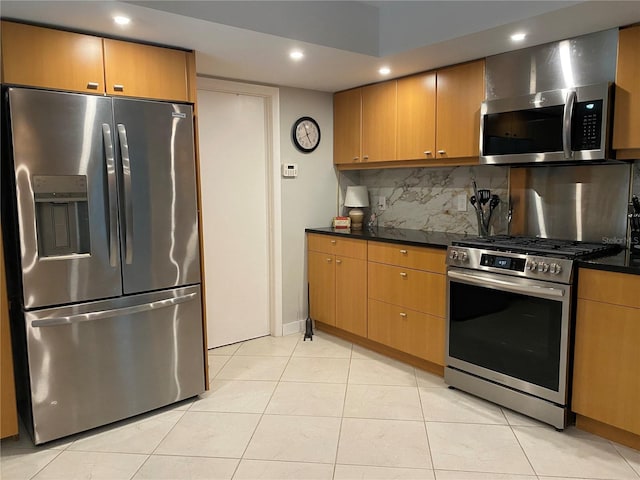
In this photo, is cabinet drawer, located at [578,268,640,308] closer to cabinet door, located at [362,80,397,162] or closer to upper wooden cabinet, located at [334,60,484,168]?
upper wooden cabinet, located at [334,60,484,168]

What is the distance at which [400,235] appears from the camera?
3.60 metres

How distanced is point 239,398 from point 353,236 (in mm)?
1501

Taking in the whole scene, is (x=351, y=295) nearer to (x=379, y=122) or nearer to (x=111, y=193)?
(x=379, y=122)

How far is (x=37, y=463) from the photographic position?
2305mm

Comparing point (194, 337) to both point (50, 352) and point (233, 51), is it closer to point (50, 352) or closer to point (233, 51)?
point (50, 352)

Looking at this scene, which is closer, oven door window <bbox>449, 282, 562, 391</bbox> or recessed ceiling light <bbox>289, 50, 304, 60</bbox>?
oven door window <bbox>449, 282, 562, 391</bbox>

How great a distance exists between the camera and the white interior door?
372 centimetres

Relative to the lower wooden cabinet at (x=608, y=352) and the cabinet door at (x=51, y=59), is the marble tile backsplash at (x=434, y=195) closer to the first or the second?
the lower wooden cabinet at (x=608, y=352)

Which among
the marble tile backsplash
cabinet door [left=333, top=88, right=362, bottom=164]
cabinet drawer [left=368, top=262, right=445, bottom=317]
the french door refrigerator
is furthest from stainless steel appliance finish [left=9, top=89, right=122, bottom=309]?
the marble tile backsplash

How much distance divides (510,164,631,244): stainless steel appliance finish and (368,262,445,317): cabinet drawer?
703 millimetres

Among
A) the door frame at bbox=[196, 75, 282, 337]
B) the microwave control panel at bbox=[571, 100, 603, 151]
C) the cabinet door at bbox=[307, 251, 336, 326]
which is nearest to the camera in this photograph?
the microwave control panel at bbox=[571, 100, 603, 151]

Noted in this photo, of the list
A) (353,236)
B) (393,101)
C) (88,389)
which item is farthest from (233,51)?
(88,389)

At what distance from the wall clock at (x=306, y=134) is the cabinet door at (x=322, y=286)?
0.94 m

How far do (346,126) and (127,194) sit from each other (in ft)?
7.23
